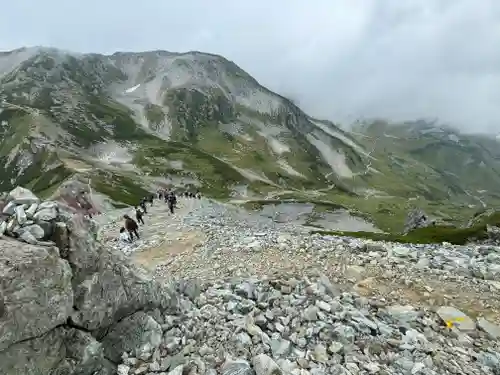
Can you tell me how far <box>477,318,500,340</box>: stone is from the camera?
63.6 feet

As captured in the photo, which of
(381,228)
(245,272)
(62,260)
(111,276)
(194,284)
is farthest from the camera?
(381,228)

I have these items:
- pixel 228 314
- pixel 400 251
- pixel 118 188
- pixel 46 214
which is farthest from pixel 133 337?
pixel 118 188

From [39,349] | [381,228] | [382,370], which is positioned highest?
[39,349]

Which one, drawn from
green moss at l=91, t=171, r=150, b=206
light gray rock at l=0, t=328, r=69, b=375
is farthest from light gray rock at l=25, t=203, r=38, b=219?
green moss at l=91, t=171, r=150, b=206

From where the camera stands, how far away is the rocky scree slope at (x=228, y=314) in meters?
12.3

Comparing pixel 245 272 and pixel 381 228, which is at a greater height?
pixel 245 272

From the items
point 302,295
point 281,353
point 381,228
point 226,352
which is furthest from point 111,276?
point 381,228

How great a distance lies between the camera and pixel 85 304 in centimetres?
1361

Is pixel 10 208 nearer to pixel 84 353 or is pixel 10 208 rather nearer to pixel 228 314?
pixel 84 353

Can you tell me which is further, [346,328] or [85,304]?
[346,328]

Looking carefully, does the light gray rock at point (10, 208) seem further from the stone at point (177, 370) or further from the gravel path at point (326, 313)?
the stone at point (177, 370)

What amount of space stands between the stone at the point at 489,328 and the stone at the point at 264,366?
1068 cm

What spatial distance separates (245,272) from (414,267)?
10.2 metres

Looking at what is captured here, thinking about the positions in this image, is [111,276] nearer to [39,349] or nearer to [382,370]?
[39,349]
